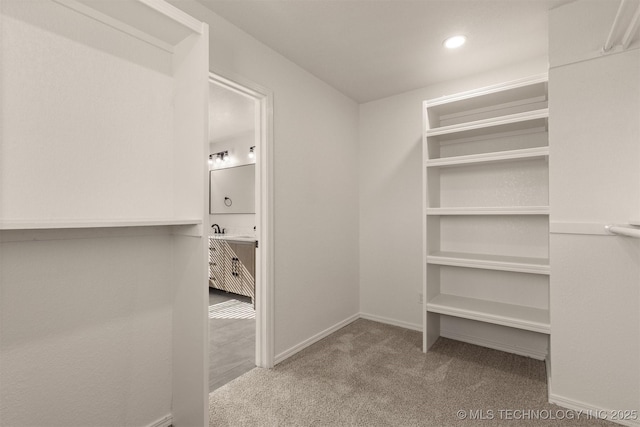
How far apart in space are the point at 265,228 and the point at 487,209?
5.71 feet

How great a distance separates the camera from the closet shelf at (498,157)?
220 centimetres

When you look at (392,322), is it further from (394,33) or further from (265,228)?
(394,33)

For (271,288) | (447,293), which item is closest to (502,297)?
(447,293)

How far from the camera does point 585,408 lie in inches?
73.7

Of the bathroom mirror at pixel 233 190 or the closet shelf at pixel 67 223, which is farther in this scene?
the bathroom mirror at pixel 233 190

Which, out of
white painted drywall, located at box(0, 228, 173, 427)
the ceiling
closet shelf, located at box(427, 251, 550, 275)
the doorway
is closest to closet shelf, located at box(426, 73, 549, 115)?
the ceiling

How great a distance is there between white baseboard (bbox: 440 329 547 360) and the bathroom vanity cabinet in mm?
2476

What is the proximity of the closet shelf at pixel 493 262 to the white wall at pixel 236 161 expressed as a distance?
3142mm

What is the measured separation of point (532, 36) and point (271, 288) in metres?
2.71

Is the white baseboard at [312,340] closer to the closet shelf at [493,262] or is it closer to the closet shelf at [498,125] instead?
the closet shelf at [493,262]

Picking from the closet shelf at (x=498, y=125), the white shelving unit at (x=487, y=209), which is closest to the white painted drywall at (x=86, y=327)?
the white shelving unit at (x=487, y=209)

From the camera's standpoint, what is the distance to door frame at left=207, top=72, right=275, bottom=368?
241 cm

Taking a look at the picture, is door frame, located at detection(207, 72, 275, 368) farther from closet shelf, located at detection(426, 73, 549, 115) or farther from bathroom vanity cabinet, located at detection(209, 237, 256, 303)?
bathroom vanity cabinet, located at detection(209, 237, 256, 303)

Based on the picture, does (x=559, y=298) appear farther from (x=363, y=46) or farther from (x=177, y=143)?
(x=177, y=143)
